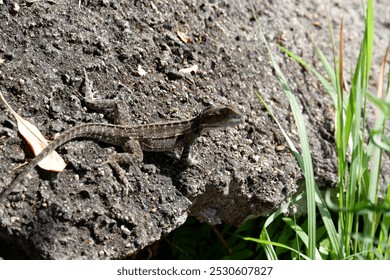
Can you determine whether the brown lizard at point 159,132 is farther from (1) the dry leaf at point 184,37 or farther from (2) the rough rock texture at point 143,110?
(1) the dry leaf at point 184,37

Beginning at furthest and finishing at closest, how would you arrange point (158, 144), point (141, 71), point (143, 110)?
point (141, 71), point (143, 110), point (158, 144)

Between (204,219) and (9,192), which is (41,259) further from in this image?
(204,219)

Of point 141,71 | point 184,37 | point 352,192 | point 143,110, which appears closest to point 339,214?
point 352,192

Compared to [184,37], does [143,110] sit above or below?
below

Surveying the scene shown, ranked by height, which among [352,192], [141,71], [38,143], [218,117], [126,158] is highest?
[141,71]

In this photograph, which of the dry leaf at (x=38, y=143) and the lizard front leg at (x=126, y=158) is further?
the lizard front leg at (x=126, y=158)

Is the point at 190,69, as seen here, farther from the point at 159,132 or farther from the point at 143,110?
the point at 159,132

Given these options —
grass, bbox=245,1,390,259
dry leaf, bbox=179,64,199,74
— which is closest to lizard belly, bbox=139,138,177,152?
dry leaf, bbox=179,64,199,74

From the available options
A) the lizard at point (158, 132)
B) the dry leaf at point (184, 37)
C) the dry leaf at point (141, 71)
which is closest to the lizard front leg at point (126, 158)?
the lizard at point (158, 132)
